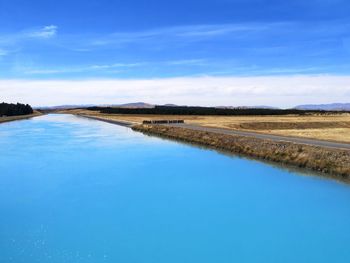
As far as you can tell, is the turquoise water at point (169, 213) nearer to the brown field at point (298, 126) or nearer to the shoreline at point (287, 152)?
the shoreline at point (287, 152)

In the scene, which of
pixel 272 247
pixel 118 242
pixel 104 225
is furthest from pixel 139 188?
pixel 272 247

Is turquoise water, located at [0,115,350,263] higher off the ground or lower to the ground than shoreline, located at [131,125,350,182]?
lower

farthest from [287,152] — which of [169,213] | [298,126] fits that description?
[298,126]

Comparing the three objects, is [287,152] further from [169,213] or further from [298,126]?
[298,126]

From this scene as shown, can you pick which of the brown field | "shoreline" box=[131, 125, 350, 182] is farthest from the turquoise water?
the brown field

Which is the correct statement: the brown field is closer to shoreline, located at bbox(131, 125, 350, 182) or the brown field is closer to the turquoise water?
shoreline, located at bbox(131, 125, 350, 182)

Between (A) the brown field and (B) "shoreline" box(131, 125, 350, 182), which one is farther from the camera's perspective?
(A) the brown field
